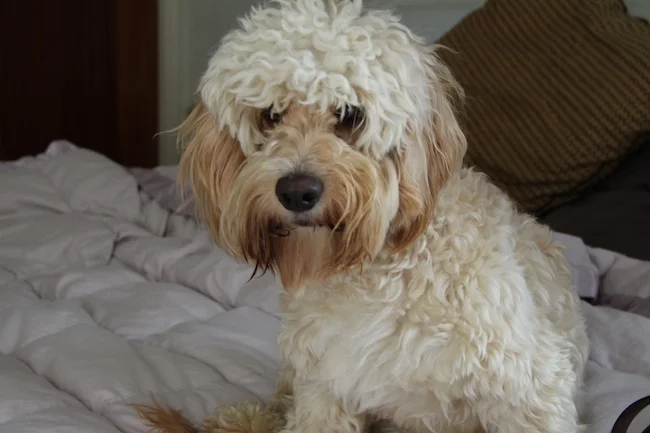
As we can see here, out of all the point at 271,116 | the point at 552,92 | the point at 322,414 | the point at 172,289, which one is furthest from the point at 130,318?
the point at 552,92

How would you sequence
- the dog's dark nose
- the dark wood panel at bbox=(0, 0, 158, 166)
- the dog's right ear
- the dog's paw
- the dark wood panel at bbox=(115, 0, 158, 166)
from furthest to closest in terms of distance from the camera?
the dark wood panel at bbox=(115, 0, 158, 166), the dark wood panel at bbox=(0, 0, 158, 166), the dog's paw, the dog's right ear, the dog's dark nose

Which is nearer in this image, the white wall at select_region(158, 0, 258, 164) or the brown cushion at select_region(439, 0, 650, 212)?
the brown cushion at select_region(439, 0, 650, 212)

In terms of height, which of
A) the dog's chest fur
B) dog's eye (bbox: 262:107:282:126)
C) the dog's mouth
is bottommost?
the dog's chest fur

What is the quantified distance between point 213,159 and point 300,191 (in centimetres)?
22

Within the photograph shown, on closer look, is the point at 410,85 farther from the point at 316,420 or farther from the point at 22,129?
the point at 22,129

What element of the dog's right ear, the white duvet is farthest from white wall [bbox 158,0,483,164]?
the dog's right ear

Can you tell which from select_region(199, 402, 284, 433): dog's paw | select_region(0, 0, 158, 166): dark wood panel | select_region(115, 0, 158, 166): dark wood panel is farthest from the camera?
select_region(115, 0, 158, 166): dark wood panel

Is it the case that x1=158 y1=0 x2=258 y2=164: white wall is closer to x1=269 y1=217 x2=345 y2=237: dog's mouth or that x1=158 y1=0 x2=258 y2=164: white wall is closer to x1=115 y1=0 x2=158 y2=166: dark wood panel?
x1=115 y1=0 x2=158 y2=166: dark wood panel

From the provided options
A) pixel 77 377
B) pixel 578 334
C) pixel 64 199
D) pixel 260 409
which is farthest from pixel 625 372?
pixel 64 199

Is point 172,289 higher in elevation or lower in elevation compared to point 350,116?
lower

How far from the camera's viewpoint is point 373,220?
1.00 metres

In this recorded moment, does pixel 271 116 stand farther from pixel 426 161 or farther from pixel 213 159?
pixel 426 161

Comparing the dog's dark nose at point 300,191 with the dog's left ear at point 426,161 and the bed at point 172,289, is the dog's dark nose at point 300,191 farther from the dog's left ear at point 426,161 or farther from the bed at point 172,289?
the bed at point 172,289

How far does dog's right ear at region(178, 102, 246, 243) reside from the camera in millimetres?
1126
